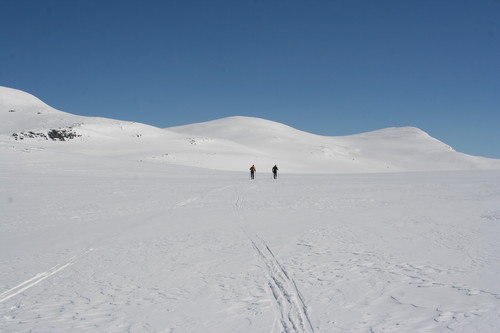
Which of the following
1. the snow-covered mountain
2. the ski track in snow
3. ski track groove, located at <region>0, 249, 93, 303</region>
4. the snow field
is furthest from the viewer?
the snow-covered mountain

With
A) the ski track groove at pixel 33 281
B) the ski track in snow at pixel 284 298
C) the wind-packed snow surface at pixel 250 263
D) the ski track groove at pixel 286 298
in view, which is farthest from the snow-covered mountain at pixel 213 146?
the ski track groove at pixel 286 298

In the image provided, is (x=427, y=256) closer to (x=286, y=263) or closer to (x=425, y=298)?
(x=425, y=298)

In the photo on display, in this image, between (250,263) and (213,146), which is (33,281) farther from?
(213,146)

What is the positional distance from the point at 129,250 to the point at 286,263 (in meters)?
4.13

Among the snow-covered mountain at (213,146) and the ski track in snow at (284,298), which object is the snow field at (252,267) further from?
the snow-covered mountain at (213,146)

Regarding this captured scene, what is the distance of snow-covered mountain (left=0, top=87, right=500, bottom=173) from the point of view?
208ft

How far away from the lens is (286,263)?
809cm

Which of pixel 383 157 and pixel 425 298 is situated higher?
pixel 383 157

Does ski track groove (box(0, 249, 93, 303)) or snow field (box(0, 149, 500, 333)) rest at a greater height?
snow field (box(0, 149, 500, 333))

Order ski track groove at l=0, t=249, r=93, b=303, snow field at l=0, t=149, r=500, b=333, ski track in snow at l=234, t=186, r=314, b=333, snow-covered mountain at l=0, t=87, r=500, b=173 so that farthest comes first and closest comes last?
snow-covered mountain at l=0, t=87, r=500, b=173 < ski track groove at l=0, t=249, r=93, b=303 < snow field at l=0, t=149, r=500, b=333 < ski track in snow at l=234, t=186, r=314, b=333

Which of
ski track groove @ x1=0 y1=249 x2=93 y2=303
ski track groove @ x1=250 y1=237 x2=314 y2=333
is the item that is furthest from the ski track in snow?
ski track groove @ x1=0 y1=249 x2=93 y2=303

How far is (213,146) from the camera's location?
252 feet

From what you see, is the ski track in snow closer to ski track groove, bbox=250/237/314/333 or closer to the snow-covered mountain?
ski track groove, bbox=250/237/314/333

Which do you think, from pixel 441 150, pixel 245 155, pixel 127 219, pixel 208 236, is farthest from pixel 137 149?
pixel 441 150
